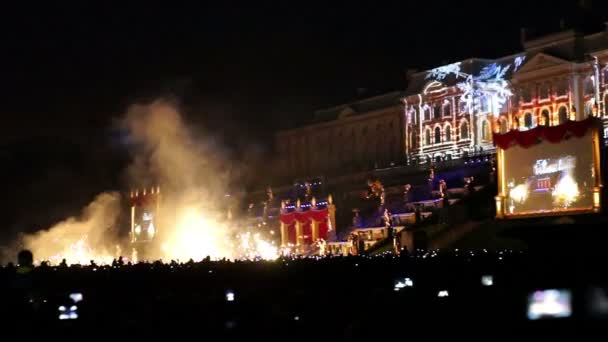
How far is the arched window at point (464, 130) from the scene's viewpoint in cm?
6778

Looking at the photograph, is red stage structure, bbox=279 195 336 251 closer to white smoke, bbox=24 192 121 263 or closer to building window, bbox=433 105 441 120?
white smoke, bbox=24 192 121 263

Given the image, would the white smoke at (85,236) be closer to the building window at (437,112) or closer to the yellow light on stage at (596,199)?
the building window at (437,112)

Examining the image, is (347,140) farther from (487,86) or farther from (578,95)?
(578,95)

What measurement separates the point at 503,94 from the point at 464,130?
5120 mm

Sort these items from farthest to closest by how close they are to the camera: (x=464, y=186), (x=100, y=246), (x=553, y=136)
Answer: (x=100, y=246) < (x=464, y=186) < (x=553, y=136)

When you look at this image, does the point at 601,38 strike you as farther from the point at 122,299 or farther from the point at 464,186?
the point at 122,299

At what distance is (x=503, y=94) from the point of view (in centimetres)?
6394

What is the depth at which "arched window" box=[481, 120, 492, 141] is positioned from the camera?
6538 cm

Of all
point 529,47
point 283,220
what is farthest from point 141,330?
point 529,47

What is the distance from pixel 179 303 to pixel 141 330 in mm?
1983

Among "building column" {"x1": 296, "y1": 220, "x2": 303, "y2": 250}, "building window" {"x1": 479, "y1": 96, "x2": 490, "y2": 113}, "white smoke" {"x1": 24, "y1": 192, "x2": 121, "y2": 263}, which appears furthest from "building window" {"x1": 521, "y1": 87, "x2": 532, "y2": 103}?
"white smoke" {"x1": 24, "y1": 192, "x2": 121, "y2": 263}

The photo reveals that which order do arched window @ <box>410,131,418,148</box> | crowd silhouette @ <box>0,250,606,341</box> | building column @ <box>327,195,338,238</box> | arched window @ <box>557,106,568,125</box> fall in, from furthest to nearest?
arched window @ <box>410,131,418,148</box> < arched window @ <box>557,106,568,125</box> < building column @ <box>327,195,338,238</box> < crowd silhouette @ <box>0,250,606,341</box>

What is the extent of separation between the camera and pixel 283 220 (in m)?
60.2

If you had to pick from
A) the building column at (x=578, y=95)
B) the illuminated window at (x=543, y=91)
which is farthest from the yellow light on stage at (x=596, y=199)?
the illuminated window at (x=543, y=91)
